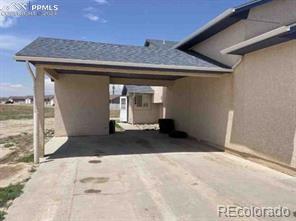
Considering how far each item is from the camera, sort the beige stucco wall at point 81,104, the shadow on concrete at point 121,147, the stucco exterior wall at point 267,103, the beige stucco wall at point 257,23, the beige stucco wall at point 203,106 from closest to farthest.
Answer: the stucco exterior wall at point 267,103, the beige stucco wall at point 257,23, the shadow on concrete at point 121,147, the beige stucco wall at point 203,106, the beige stucco wall at point 81,104

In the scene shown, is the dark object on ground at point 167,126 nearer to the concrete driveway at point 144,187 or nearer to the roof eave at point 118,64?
the concrete driveway at point 144,187

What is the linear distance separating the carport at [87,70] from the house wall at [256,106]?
3.56ft

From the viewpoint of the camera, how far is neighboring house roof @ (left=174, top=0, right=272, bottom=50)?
9.09 metres

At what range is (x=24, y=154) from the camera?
9664 mm

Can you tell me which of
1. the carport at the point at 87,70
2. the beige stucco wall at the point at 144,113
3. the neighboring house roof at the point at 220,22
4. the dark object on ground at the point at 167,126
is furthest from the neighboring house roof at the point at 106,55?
the beige stucco wall at the point at 144,113

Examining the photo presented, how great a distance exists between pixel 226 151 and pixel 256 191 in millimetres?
4576

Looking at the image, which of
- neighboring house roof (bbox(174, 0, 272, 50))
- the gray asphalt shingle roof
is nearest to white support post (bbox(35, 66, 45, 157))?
the gray asphalt shingle roof

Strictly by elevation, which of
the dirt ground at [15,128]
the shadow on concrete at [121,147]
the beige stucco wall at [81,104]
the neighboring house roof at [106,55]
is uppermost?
the neighboring house roof at [106,55]

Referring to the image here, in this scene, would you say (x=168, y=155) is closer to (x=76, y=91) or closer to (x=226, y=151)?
(x=226, y=151)

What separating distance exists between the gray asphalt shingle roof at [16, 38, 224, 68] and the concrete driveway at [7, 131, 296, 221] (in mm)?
3247

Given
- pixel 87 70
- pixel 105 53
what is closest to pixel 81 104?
pixel 105 53

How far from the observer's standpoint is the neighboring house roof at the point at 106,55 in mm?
8633

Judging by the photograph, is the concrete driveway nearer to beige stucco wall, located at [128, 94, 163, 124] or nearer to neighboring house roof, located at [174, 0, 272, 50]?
neighboring house roof, located at [174, 0, 272, 50]

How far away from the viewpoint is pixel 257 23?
29.9ft
